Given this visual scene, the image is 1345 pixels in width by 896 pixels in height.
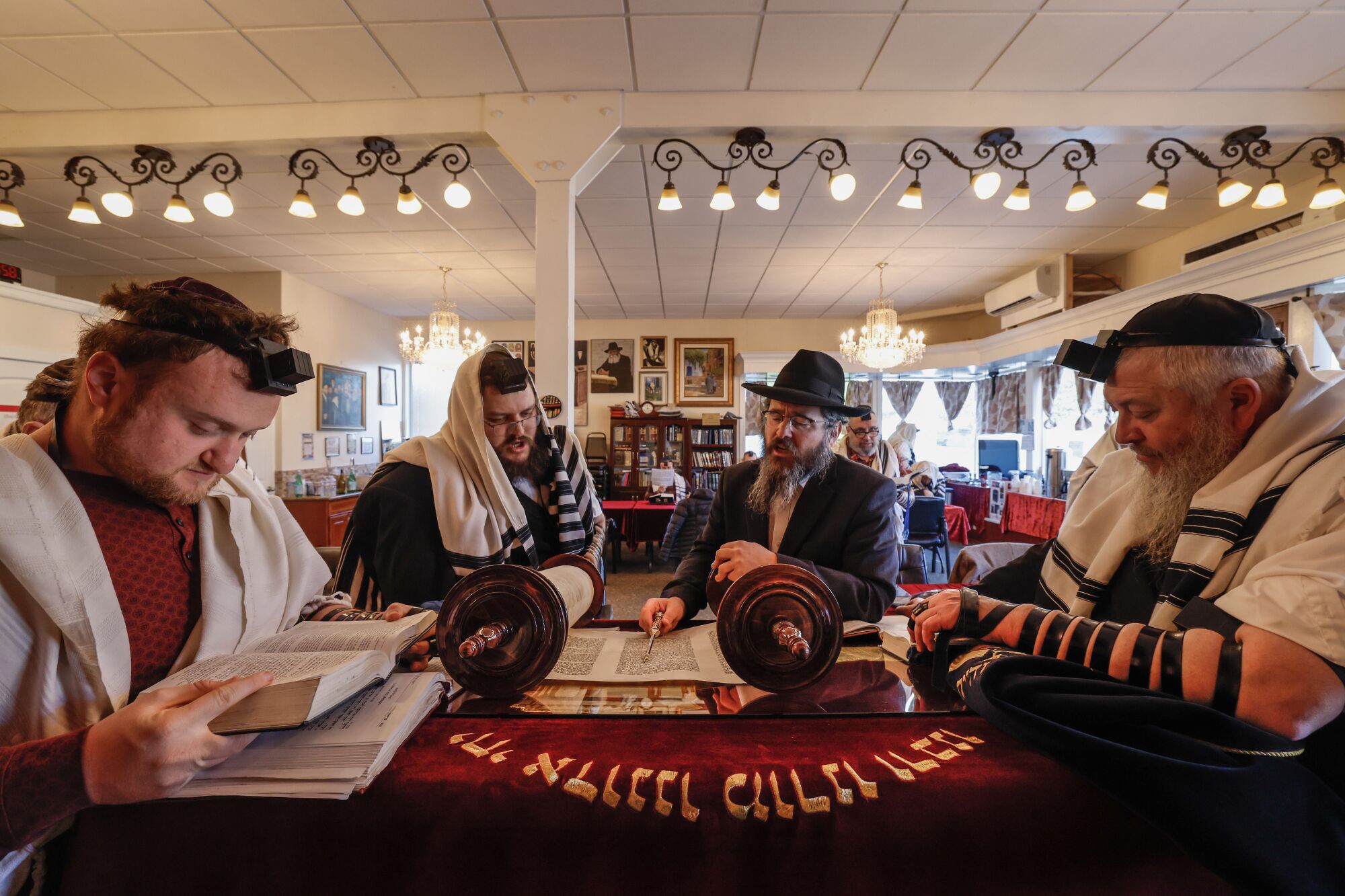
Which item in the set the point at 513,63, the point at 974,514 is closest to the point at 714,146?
the point at 513,63

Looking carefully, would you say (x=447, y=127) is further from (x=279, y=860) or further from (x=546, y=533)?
(x=279, y=860)

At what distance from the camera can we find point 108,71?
3299 millimetres

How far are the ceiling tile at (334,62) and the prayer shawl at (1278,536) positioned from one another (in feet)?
13.0

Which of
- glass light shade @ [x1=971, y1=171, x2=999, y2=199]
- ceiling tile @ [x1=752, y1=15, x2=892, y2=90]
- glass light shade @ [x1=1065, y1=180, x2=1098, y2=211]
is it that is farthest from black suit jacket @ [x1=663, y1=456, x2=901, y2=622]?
glass light shade @ [x1=1065, y1=180, x2=1098, y2=211]

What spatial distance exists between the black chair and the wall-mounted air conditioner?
9.35 ft

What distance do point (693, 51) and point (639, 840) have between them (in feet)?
11.8

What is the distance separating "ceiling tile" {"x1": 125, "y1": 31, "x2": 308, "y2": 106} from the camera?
3.07 meters

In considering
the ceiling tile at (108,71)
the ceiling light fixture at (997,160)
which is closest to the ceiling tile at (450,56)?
the ceiling tile at (108,71)

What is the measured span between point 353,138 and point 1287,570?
15.1 feet

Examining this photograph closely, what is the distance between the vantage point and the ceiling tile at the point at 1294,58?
9.82ft

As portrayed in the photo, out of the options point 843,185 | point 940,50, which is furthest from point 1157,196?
point 843,185

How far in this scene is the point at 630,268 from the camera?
708 centimetres

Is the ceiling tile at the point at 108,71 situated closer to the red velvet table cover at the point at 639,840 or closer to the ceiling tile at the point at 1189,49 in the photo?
the red velvet table cover at the point at 639,840

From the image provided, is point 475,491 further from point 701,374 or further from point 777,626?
point 701,374
